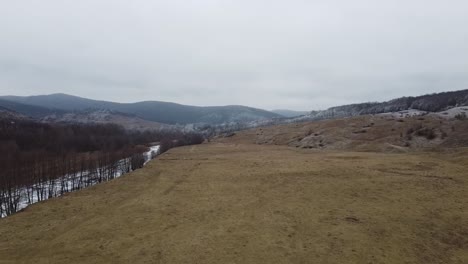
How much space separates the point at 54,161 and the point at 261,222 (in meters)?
41.0

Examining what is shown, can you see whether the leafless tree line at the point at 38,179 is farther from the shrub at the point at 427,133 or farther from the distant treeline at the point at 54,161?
the shrub at the point at 427,133

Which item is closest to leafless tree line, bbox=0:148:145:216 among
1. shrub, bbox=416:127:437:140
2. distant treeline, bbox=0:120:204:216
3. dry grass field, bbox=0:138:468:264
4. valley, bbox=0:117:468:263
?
distant treeline, bbox=0:120:204:216

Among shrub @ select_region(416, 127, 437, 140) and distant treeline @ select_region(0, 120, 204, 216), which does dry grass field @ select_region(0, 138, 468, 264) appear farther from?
shrub @ select_region(416, 127, 437, 140)

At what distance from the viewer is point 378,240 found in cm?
1228

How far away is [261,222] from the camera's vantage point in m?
14.9

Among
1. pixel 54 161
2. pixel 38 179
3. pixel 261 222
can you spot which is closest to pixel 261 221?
pixel 261 222

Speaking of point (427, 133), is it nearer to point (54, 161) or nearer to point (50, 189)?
point (50, 189)

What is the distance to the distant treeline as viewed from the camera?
108ft

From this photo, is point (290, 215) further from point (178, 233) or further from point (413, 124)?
point (413, 124)

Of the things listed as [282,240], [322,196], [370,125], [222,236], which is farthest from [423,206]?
[370,125]

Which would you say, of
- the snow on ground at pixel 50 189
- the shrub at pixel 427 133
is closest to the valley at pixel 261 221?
the snow on ground at pixel 50 189

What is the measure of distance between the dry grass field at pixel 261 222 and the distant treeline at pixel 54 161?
1032cm

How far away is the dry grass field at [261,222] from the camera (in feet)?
37.9

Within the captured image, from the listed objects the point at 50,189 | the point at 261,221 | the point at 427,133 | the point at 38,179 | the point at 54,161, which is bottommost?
the point at 50,189
